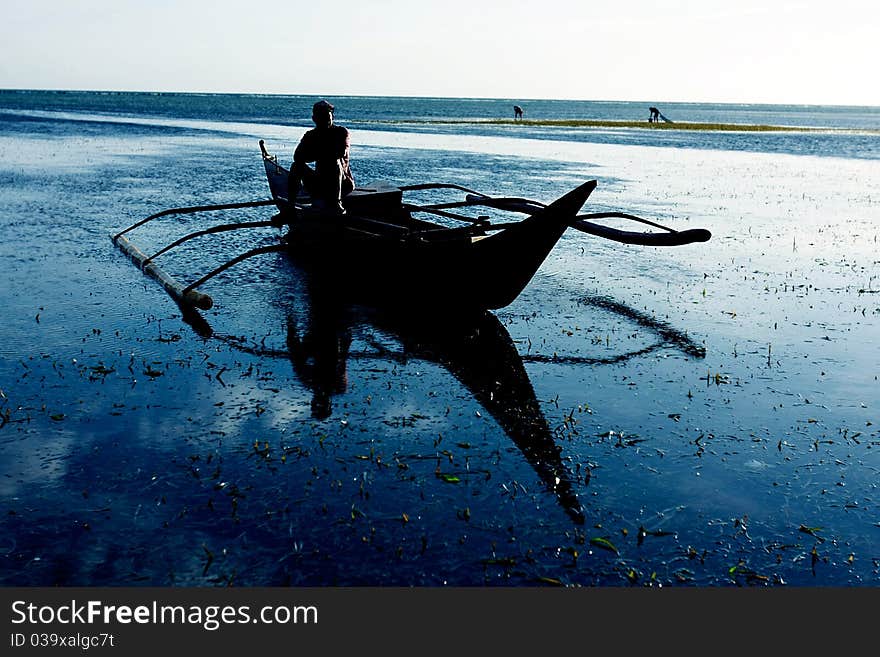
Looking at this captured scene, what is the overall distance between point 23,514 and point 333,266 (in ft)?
27.5

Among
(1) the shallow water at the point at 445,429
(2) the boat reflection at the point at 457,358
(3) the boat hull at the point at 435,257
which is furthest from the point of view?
(3) the boat hull at the point at 435,257

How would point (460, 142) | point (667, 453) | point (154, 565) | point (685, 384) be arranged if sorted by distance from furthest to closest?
point (460, 142) → point (685, 384) → point (667, 453) → point (154, 565)

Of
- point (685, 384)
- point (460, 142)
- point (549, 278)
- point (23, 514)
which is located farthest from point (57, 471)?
point (460, 142)

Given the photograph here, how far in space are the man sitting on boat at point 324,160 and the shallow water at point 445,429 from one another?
162 cm

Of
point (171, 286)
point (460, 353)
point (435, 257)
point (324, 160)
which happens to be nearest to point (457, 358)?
point (460, 353)

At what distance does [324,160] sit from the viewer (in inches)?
505

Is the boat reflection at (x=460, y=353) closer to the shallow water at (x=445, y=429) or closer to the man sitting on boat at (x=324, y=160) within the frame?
the shallow water at (x=445, y=429)

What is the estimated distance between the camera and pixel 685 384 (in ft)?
27.7

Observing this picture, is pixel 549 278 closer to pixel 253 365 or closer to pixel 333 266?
pixel 333 266

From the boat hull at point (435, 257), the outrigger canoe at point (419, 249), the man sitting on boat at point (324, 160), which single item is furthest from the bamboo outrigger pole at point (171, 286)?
the man sitting on boat at point (324, 160)

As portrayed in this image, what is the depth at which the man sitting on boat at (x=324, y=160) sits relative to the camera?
1262 centimetres

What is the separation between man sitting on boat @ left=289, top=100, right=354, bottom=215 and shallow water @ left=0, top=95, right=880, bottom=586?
1.62 m

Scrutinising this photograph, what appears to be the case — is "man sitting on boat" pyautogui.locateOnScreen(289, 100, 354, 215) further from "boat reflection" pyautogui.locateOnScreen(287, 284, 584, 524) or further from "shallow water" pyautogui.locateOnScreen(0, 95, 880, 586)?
"boat reflection" pyautogui.locateOnScreen(287, 284, 584, 524)

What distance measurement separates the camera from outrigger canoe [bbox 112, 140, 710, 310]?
9.53 metres
